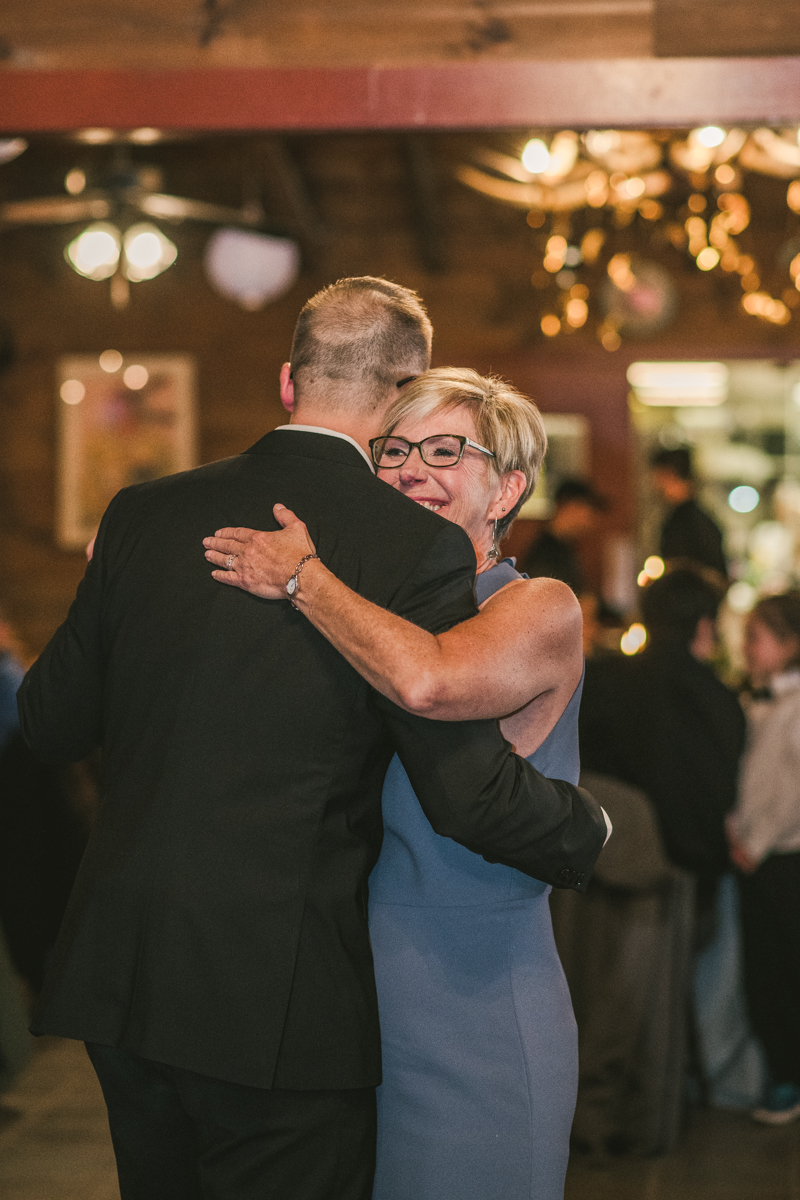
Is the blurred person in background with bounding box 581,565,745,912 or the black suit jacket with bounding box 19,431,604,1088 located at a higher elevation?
the black suit jacket with bounding box 19,431,604,1088

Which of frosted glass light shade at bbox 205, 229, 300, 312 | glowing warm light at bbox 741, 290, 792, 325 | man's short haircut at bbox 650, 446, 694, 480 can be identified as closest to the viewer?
glowing warm light at bbox 741, 290, 792, 325

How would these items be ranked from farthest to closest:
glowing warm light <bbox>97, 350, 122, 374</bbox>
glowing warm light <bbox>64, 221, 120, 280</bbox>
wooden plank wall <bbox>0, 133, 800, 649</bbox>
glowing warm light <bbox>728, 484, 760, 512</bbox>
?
glowing warm light <bbox>728, 484, 760, 512</bbox> < glowing warm light <bbox>97, 350, 122, 374</bbox> < wooden plank wall <bbox>0, 133, 800, 649</bbox> < glowing warm light <bbox>64, 221, 120, 280</bbox>

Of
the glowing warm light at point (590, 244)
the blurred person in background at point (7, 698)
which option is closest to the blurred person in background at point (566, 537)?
the glowing warm light at point (590, 244)

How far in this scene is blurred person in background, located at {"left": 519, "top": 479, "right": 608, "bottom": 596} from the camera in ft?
17.1

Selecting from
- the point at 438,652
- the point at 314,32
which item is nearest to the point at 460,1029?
the point at 438,652

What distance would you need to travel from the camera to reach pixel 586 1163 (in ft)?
10.3

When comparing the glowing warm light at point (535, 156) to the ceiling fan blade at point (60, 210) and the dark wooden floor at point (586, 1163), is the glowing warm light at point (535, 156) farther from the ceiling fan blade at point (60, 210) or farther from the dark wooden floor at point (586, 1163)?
the dark wooden floor at point (586, 1163)

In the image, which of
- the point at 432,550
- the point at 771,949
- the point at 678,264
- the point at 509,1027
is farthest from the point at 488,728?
the point at 678,264

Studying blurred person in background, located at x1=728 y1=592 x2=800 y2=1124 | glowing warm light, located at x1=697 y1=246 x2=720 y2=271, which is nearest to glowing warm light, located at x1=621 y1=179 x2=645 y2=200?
glowing warm light, located at x1=697 y1=246 x2=720 y2=271

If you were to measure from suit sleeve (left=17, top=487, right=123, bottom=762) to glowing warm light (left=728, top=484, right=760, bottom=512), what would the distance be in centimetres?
706

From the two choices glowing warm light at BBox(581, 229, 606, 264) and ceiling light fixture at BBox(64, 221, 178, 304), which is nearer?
glowing warm light at BBox(581, 229, 606, 264)

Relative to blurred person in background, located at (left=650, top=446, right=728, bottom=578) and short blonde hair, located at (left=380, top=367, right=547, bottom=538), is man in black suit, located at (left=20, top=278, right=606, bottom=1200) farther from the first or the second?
blurred person in background, located at (left=650, top=446, right=728, bottom=578)

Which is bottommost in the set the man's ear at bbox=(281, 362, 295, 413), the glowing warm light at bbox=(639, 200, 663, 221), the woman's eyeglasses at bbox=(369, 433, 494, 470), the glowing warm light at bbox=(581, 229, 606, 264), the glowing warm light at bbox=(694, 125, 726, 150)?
the woman's eyeglasses at bbox=(369, 433, 494, 470)

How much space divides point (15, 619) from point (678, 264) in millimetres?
4561
